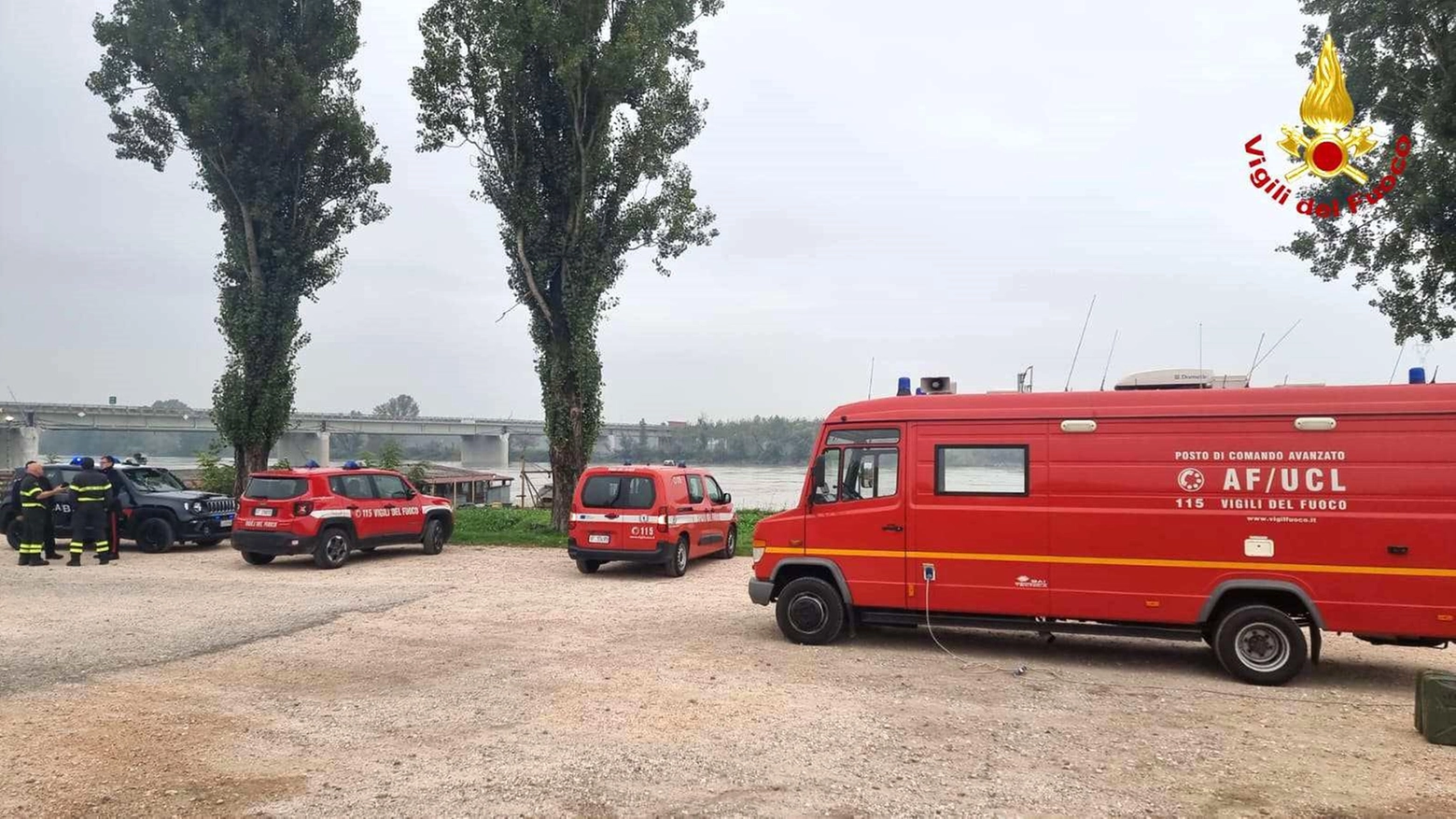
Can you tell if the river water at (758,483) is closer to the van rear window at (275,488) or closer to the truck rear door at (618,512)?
the truck rear door at (618,512)

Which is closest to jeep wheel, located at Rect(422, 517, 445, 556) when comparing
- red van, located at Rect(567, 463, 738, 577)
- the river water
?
red van, located at Rect(567, 463, 738, 577)

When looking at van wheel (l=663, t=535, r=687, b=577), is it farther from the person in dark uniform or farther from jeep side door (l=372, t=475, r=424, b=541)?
the person in dark uniform

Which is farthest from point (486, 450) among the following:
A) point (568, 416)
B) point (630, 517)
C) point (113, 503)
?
point (630, 517)

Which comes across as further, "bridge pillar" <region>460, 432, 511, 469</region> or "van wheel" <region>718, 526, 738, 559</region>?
"bridge pillar" <region>460, 432, 511, 469</region>

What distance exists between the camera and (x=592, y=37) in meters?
18.9

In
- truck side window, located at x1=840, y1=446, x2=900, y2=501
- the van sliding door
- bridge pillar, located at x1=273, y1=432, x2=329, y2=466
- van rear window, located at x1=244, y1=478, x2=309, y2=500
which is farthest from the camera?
bridge pillar, located at x1=273, y1=432, x2=329, y2=466

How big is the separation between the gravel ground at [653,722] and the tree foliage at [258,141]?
12.8 meters

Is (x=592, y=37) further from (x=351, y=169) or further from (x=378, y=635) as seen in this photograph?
(x=378, y=635)

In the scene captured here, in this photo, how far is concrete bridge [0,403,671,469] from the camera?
163 feet

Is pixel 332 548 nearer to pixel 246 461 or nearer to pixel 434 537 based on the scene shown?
pixel 434 537

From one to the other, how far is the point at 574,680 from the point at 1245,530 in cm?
571

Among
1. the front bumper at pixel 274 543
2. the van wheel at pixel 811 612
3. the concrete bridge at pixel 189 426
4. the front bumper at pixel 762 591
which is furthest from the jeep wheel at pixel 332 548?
the concrete bridge at pixel 189 426

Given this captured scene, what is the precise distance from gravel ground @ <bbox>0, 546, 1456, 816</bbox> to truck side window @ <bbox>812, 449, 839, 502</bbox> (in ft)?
4.94

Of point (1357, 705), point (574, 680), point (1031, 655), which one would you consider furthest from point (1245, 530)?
point (574, 680)
